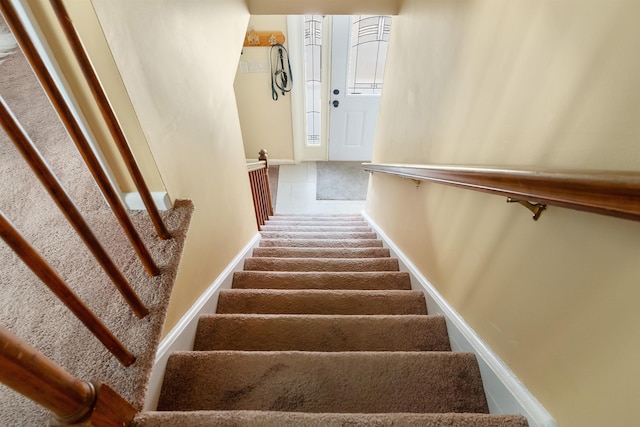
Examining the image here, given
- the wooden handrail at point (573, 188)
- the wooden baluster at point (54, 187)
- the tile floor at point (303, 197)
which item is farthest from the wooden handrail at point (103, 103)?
the tile floor at point (303, 197)

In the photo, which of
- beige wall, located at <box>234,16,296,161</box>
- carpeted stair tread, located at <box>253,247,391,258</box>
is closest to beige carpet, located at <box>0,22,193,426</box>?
carpeted stair tread, located at <box>253,247,391,258</box>

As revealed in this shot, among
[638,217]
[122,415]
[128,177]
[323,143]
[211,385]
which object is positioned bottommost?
[323,143]

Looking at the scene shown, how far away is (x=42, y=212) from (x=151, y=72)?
633 mm

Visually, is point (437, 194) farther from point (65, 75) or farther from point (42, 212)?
point (42, 212)

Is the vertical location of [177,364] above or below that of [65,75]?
below

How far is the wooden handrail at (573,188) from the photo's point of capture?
43 centimetres

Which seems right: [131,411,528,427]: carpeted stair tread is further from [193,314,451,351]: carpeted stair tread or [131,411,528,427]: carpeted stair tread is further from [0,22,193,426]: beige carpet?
[193,314,451,351]: carpeted stair tread

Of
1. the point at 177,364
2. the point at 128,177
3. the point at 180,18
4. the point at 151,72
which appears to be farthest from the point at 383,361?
the point at 180,18

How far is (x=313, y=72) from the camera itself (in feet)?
13.5

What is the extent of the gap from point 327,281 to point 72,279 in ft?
3.85

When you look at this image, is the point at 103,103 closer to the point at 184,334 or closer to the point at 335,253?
the point at 184,334

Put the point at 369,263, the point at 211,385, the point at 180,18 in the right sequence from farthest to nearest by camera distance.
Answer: the point at 369,263 → the point at 180,18 → the point at 211,385

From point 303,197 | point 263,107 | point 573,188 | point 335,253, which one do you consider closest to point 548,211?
point 573,188

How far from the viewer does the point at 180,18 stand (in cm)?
120
